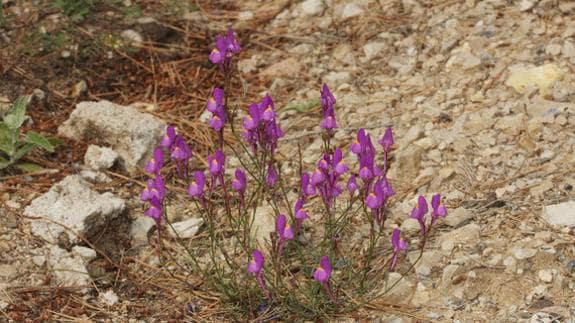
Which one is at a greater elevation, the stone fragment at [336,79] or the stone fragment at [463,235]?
the stone fragment at [336,79]

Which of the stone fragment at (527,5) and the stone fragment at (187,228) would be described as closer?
the stone fragment at (187,228)

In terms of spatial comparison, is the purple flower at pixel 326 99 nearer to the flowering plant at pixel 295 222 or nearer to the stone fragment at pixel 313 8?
the flowering plant at pixel 295 222

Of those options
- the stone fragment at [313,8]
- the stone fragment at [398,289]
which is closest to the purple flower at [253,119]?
the stone fragment at [398,289]

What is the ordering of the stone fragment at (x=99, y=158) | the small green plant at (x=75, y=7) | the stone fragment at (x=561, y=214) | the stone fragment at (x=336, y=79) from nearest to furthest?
the stone fragment at (x=561, y=214) < the stone fragment at (x=99, y=158) < the stone fragment at (x=336, y=79) < the small green plant at (x=75, y=7)

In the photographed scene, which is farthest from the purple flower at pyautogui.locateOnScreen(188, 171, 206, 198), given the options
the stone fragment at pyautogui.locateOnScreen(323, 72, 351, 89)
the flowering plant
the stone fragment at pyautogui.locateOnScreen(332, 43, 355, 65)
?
the stone fragment at pyautogui.locateOnScreen(332, 43, 355, 65)

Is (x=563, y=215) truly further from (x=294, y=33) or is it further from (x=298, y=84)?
(x=294, y=33)

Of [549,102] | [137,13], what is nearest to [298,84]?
[137,13]
